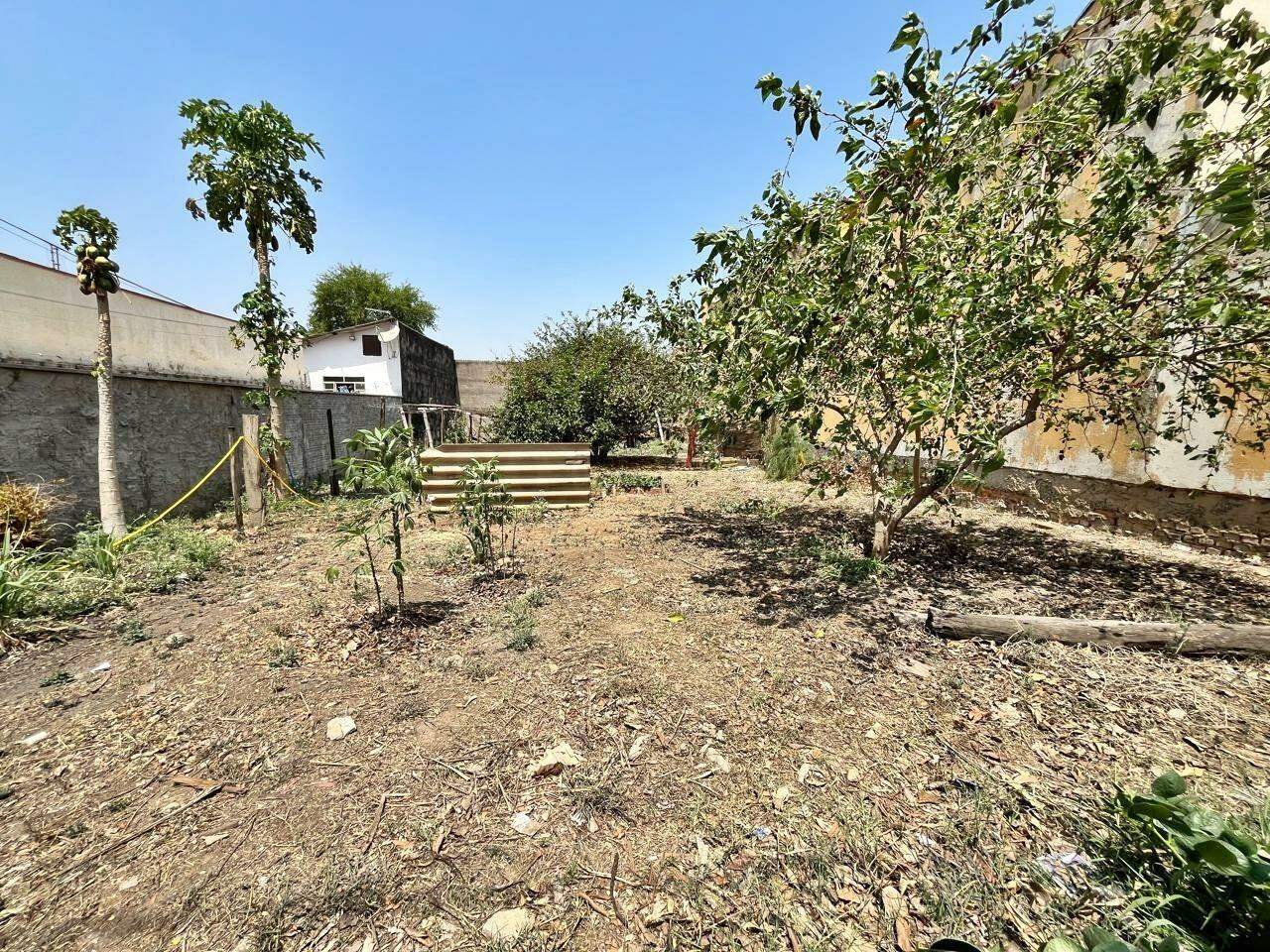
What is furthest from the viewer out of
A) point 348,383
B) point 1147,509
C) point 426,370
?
point 426,370

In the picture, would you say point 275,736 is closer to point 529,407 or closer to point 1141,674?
point 1141,674

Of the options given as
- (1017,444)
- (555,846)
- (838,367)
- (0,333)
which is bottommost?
(555,846)

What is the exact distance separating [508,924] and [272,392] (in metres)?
8.56

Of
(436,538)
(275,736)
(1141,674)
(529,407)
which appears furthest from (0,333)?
(1141,674)

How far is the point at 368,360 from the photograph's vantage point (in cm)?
1869

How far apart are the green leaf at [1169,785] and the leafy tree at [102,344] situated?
27.3ft

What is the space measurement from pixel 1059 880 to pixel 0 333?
675 inches

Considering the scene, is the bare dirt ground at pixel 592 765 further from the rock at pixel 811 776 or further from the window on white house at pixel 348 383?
the window on white house at pixel 348 383

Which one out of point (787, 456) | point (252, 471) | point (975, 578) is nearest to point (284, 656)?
point (252, 471)

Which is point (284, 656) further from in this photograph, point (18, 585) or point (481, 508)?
point (18, 585)

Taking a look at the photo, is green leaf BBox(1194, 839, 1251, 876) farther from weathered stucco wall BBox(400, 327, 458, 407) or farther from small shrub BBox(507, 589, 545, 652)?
weathered stucco wall BBox(400, 327, 458, 407)

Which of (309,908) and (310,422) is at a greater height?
(310,422)

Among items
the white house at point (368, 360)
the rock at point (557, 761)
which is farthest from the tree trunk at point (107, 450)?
the white house at point (368, 360)

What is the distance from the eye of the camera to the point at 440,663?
10.4 ft
